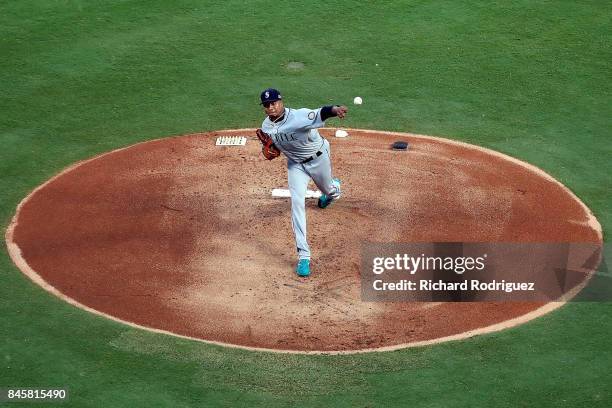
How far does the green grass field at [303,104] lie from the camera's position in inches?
457

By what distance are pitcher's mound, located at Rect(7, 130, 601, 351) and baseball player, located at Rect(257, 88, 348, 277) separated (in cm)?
56

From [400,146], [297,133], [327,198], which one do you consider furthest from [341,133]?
[297,133]

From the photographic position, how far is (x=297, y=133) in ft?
45.9

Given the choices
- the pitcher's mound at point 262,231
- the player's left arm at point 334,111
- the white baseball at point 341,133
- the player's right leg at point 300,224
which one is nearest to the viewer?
the pitcher's mound at point 262,231

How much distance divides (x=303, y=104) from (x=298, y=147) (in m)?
4.33

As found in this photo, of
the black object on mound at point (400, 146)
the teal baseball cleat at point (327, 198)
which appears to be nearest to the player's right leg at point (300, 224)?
the teal baseball cleat at point (327, 198)

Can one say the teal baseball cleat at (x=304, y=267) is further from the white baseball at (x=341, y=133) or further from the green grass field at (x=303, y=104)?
the white baseball at (x=341, y=133)

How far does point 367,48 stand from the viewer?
2002 centimetres

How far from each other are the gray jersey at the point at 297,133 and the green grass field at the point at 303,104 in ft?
9.76

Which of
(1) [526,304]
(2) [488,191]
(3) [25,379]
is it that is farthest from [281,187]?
(3) [25,379]

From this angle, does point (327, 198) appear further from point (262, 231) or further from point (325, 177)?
point (262, 231)

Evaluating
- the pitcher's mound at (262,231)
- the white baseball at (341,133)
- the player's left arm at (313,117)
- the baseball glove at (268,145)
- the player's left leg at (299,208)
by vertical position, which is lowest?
the pitcher's mound at (262,231)

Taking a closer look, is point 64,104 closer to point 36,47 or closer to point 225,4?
point 36,47

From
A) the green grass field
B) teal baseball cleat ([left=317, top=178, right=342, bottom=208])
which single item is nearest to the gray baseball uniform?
teal baseball cleat ([left=317, top=178, right=342, bottom=208])
